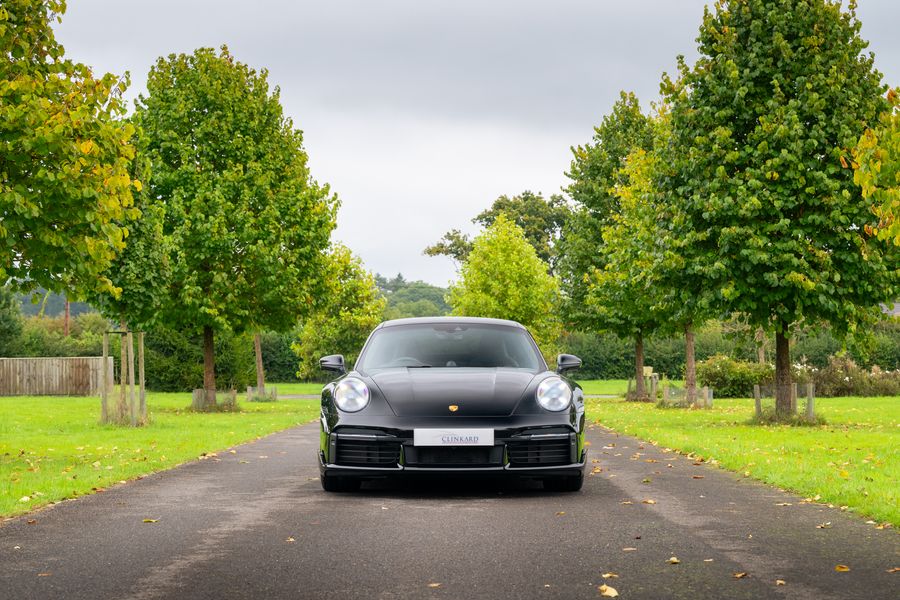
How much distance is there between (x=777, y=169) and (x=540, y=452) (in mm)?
11705

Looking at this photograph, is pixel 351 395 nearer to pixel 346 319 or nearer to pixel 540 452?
pixel 540 452

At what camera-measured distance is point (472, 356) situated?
10.6m

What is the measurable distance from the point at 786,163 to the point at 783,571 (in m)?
14.2

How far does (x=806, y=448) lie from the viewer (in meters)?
14.9

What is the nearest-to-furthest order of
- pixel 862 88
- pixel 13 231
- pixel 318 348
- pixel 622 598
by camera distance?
pixel 622 598
pixel 13 231
pixel 862 88
pixel 318 348

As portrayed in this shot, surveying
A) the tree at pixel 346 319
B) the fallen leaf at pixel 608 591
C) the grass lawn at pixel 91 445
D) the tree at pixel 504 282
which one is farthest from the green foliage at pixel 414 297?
the fallen leaf at pixel 608 591

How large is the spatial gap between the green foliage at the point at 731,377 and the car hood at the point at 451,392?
3064cm

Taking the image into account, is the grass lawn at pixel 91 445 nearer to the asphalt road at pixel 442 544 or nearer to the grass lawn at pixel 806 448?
the asphalt road at pixel 442 544

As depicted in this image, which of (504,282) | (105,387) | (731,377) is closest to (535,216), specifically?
(504,282)

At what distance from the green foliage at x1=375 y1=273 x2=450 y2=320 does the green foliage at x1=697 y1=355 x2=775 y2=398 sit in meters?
78.8

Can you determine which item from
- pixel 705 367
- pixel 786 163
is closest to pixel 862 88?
pixel 786 163

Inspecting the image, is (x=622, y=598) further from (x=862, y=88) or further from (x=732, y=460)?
(x=862, y=88)

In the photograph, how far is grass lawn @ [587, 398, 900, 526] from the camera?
32.0 feet

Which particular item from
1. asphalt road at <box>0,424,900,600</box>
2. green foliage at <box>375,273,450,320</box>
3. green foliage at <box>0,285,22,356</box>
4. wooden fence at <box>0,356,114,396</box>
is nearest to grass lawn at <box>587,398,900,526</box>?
asphalt road at <box>0,424,900,600</box>
